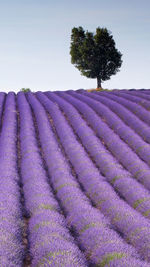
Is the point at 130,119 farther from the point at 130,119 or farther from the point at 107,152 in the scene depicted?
the point at 107,152

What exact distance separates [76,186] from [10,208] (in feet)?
7.95

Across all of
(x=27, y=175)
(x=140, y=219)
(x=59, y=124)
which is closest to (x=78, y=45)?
(x=59, y=124)

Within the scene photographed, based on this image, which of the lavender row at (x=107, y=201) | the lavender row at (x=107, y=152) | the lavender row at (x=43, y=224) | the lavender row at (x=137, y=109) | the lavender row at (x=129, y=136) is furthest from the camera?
the lavender row at (x=137, y=109)

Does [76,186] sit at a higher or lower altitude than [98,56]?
lower

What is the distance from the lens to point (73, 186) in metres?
9.87

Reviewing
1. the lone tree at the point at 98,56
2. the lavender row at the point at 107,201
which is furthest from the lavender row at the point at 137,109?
the lone tree at the point at 98,56

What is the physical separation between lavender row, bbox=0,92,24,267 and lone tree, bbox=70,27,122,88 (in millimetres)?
29806

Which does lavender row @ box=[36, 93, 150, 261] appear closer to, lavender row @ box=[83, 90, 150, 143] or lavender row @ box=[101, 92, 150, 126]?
lavender row @ box=[83, 90, 150, 143]

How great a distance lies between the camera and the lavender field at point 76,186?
240 inches

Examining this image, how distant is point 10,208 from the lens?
8078mm

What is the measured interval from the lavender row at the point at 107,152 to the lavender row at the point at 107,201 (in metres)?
0.46

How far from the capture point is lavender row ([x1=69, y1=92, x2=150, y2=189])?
11.3m

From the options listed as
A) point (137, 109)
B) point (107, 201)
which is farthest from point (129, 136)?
point (107, 201)

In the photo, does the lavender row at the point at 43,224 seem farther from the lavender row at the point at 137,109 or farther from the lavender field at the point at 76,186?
the lavender row at the point at 137,109
